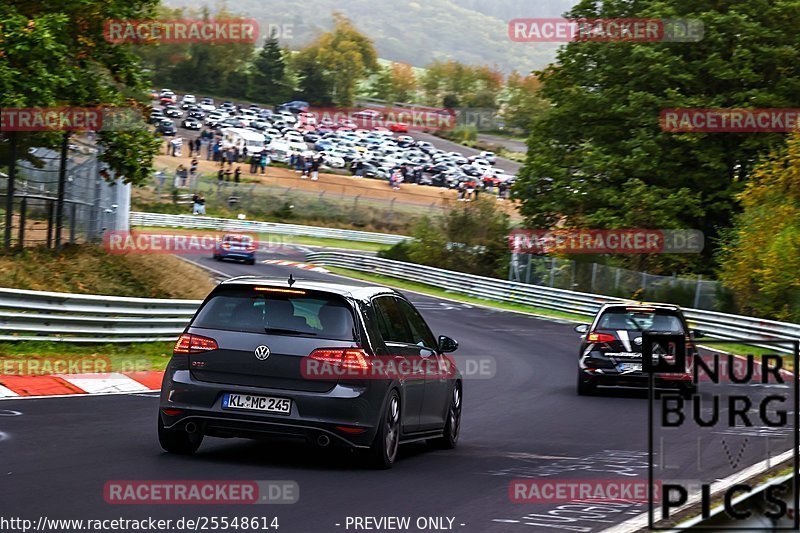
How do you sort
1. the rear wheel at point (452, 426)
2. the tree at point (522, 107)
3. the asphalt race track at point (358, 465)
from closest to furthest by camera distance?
the asphalt race track at point (358, 465) < the rear wheel at point (452, 426) < the tree at point (522, 107)

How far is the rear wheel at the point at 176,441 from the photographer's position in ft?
33.6

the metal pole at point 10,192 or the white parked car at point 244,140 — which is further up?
the white parked car at point 244,140

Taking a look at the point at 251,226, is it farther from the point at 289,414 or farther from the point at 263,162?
the point at 289,414

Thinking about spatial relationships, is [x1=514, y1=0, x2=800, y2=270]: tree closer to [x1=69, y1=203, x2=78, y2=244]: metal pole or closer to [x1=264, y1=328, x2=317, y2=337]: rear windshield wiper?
[x1=69, y1=203, x2=78, y2=244]: metal pole

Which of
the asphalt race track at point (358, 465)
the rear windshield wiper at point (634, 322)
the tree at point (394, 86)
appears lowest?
the asphalt race track at point (358, 465)

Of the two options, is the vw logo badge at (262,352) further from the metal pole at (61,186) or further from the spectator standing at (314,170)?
the spectator standing at (314,170)

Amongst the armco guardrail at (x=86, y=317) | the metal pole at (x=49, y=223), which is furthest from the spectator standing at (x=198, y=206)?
the armco guardrail at (x=86, y=317)

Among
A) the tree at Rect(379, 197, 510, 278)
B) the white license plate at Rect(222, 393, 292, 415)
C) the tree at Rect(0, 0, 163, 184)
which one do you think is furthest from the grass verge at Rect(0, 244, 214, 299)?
the tree at Rect(379, 197, 510, 278)

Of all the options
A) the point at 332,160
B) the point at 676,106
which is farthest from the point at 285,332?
the point at 332,160

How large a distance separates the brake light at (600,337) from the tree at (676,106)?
2463cm

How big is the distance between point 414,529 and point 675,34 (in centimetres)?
3889

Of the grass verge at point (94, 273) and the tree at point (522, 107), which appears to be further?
the tree at point (522, 107)

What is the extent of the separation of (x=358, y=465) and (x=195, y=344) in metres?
1.70

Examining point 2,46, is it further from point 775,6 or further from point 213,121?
point 213,121
